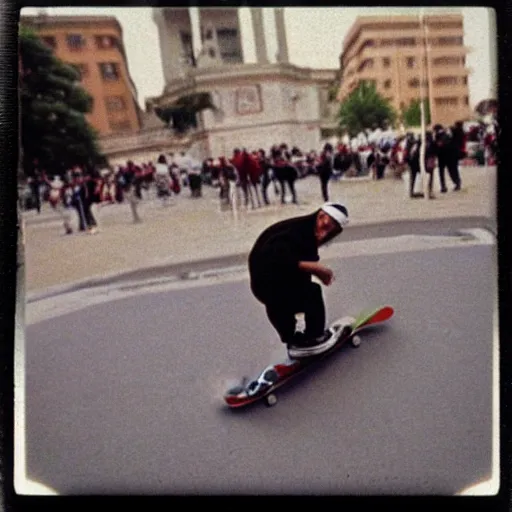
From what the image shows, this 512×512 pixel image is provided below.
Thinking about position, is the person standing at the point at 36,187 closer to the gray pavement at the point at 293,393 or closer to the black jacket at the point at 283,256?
the gray pavement at the point at 293,393

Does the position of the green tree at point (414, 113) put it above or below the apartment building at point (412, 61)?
below

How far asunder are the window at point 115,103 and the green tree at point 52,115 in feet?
0.22

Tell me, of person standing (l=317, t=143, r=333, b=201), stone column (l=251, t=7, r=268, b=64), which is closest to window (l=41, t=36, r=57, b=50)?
stone column (l=251, t=7, r=268, b=64)

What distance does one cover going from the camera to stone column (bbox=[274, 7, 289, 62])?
2.53m

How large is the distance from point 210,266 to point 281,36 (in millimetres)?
931

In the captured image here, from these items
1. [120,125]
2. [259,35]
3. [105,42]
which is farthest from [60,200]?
[259,35]

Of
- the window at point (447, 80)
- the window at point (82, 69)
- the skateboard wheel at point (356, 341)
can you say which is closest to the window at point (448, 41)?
the window at point (447, 80)

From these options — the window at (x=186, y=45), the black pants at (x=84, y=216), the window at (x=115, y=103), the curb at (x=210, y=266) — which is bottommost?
the curb at (x=210, y=266)

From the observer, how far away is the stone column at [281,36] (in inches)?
99.4

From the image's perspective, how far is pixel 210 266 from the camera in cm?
261

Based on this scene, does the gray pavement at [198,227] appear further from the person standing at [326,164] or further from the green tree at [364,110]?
the green tree at [364,110]

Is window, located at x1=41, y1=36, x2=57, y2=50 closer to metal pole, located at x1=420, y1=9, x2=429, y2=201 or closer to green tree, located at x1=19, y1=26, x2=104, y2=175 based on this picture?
green tree, located at x1=19, y1=26, x2=104, y2=175

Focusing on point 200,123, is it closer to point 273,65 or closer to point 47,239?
point 273,65

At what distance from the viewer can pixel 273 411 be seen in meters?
2.56
